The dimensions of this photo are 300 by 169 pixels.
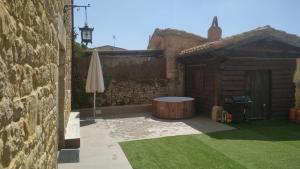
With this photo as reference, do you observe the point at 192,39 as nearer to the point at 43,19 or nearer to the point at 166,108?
the point at 166,108

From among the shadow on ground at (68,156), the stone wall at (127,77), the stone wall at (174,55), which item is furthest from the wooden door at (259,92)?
the shadow on ground at (68,156)

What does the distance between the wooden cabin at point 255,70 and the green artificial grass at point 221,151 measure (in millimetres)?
2466

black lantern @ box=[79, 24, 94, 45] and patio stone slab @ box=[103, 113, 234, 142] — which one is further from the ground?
black lantern @ box=[79, 24, 94, 45]

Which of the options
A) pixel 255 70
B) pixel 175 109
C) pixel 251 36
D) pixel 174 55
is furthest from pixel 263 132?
pixel 174 55

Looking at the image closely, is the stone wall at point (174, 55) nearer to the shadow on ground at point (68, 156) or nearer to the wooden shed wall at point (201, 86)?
the wooden shed wall at point (201, 86)

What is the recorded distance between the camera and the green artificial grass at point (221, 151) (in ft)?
19.1

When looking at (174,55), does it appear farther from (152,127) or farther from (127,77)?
(152,127)

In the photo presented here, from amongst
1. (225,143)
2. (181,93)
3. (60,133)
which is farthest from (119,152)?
(181,93)

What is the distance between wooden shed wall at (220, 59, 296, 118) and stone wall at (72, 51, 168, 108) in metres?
3.95

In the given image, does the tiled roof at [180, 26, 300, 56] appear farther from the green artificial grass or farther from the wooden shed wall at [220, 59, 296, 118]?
the green artificial grass

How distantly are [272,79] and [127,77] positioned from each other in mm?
6314

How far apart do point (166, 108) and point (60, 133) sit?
Answer: 18.7ft

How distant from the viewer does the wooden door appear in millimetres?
11320

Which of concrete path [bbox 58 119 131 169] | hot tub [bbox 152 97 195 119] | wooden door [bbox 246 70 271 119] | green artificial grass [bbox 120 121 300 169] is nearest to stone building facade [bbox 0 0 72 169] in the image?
concrete path [bbox 58 119 131 169]
